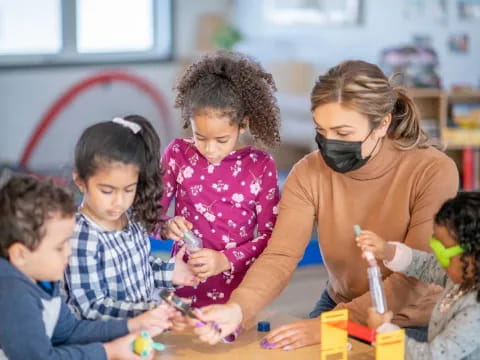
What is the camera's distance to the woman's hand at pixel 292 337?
84.0 inches

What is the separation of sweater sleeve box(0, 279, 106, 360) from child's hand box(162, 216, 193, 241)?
1.72 feet

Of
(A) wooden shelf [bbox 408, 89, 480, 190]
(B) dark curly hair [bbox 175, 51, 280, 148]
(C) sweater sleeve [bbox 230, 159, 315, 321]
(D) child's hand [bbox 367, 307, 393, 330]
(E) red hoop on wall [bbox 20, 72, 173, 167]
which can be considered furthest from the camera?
(E) red hoop on wall [bbox 20, 72, 173, 167]

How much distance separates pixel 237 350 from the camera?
2115 millimetres

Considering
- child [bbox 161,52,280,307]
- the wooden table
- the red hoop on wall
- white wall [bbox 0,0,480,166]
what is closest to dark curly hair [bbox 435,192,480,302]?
the wooden table

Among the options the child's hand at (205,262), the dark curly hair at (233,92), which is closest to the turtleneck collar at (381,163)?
the dark curly hair at (233,92)

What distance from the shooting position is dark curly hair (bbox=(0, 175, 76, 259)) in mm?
1848

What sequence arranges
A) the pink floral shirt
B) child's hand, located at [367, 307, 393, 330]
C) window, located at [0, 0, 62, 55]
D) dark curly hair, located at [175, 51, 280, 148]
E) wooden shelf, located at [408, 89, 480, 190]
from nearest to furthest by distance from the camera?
child's hand, located at [367, 307, 393, 330], dark curly hair, located at [175, 51, 280, 148], the pink floral shirt, wooden shelf, located at [408, 89, 480, 190], window, located at [0, 0, 62, 55]

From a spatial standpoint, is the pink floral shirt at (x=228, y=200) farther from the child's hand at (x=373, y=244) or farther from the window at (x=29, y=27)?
the window at (x=29, y=27)

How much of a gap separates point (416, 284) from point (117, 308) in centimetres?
76

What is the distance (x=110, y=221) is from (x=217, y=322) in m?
0.34

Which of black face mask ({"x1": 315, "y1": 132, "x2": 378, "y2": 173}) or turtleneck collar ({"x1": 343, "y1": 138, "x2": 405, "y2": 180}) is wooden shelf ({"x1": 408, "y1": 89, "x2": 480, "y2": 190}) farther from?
black face mask ({"x1": 315, "y1": 132, "x2": 378, "y2": 173})

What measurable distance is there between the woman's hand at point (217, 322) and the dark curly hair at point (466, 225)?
20.0 inches

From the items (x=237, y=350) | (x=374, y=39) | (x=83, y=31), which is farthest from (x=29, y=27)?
(x=237, y=350)

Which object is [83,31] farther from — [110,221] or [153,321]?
[153,321]
